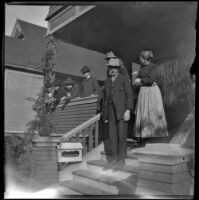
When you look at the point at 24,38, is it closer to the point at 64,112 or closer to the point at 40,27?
the point at 40,27

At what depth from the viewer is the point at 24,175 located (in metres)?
4.08

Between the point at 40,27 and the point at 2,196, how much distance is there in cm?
320

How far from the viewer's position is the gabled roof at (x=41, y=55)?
4422mm

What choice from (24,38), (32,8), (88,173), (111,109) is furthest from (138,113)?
(24,38)

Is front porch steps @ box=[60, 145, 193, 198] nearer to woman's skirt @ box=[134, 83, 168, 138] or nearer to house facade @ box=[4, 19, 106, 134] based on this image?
woman's skirt @ box=[134, 83, 168, 138]

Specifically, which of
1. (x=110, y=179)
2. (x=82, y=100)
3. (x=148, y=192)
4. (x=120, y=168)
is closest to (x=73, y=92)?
(x=82, y=100)

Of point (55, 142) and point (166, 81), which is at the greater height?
point (166, 81)

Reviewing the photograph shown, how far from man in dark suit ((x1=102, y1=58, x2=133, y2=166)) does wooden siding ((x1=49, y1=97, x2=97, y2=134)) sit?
1.26 metres

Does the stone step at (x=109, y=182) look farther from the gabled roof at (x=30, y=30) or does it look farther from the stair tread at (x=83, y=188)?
the gabled roof at (x=30, y=30)

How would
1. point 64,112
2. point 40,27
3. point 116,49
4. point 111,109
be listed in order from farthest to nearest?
point 116,49, point 64,112, point 40,27, point 111,109

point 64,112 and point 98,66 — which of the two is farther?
point 64,112

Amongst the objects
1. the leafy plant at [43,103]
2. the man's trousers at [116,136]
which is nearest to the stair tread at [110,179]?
the man's trousers at [116,136]

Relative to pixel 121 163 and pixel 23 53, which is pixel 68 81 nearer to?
pixel 23 53

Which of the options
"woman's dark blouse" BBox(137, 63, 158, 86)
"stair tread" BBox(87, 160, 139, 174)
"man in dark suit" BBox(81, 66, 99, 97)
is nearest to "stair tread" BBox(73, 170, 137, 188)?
"stair tread" BBox(87, 160, 139, 174)
